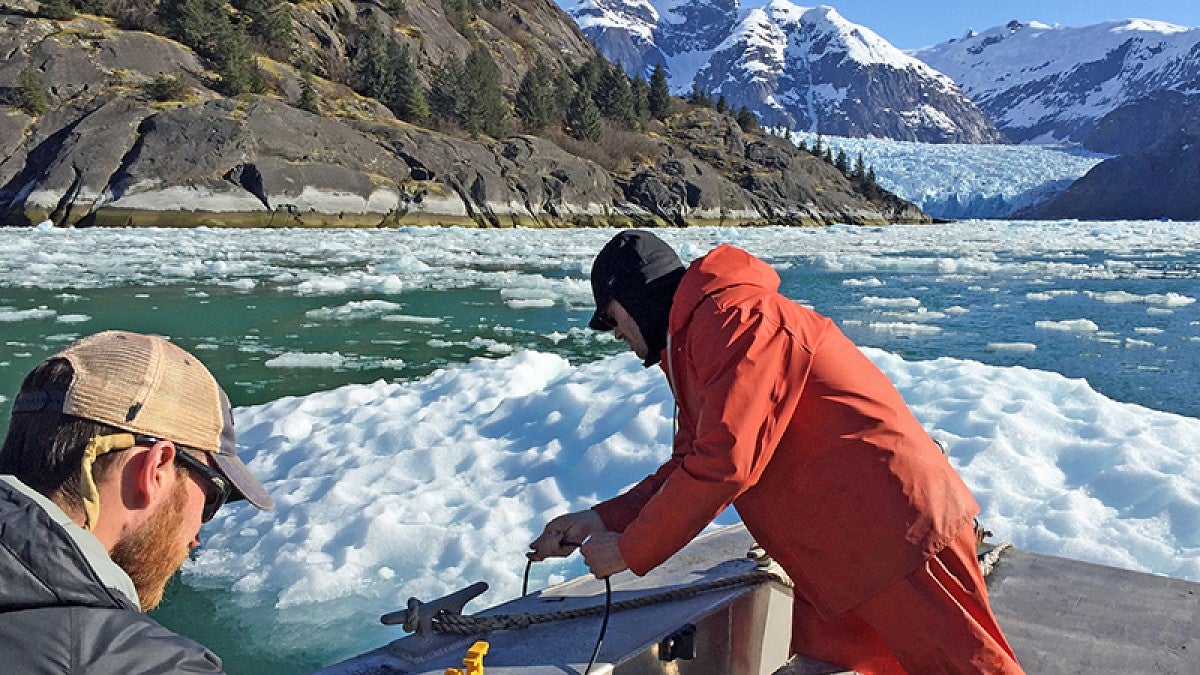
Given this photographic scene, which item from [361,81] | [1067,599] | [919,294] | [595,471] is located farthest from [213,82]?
[1067,599]

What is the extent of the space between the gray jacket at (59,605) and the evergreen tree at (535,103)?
175 feet

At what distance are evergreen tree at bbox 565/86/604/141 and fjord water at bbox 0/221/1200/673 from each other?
31.2 metres

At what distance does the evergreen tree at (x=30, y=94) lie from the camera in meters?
30.4

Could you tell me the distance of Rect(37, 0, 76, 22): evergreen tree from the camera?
34094 mm

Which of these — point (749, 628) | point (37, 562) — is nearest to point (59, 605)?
point (37, 562)

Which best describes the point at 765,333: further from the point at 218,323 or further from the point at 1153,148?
the point at 1153,148

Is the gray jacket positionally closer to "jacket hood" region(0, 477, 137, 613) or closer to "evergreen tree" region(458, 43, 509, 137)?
"jacket hood" region(0, 477, 137, 613)

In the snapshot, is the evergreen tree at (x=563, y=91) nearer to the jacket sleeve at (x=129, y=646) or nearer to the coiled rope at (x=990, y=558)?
the coiled rope at (x=990, y=558)

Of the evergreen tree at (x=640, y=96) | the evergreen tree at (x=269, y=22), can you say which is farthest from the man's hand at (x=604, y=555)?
the evergreen tree at (x=640, y=96)

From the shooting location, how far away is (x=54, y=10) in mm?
34281

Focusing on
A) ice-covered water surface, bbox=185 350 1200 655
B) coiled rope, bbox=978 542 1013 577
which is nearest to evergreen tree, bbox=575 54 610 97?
ice-covered water surface, bbox=185 350 1200 655

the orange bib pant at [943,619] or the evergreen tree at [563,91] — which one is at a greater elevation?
the evergreen tree at [563,91]

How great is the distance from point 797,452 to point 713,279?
0.43 meters

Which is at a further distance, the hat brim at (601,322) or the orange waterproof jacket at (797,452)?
the hat brim at (601,322)
